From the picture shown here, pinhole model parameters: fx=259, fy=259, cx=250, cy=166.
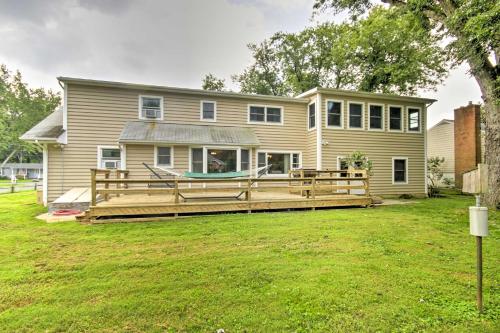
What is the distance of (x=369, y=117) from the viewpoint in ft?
40.0

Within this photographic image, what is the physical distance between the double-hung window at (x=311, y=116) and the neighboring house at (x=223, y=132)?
0.15 ft

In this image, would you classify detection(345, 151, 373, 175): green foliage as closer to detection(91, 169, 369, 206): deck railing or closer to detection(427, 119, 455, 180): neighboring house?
detection(91, 169, 369, 206): deck railing

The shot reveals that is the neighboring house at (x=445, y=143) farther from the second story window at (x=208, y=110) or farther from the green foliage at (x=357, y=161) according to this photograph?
the second story window at (x=208, y=110)

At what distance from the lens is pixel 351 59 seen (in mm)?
18000

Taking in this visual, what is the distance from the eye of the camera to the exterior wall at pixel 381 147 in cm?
1163

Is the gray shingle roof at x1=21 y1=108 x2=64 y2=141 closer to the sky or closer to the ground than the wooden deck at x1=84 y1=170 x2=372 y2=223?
closer to the sky

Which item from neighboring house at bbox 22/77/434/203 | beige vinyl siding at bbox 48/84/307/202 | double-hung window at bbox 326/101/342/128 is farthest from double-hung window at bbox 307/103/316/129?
beige vinyl siding at bbox 48/84/307/202

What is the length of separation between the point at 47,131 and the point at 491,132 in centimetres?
1506

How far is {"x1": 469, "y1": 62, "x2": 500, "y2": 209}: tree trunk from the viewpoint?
26.2ft

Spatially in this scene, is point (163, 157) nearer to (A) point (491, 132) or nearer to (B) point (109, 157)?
(B) point (109, 157)

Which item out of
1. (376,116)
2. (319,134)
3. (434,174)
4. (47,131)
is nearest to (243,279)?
(319,134)

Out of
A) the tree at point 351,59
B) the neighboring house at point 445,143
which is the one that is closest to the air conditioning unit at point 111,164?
the tree at point 351,59

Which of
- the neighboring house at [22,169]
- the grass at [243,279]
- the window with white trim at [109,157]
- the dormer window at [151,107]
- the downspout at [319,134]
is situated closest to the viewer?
the grass at [243,279]

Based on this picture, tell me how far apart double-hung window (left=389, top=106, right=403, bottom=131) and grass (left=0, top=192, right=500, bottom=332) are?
7.99 m
